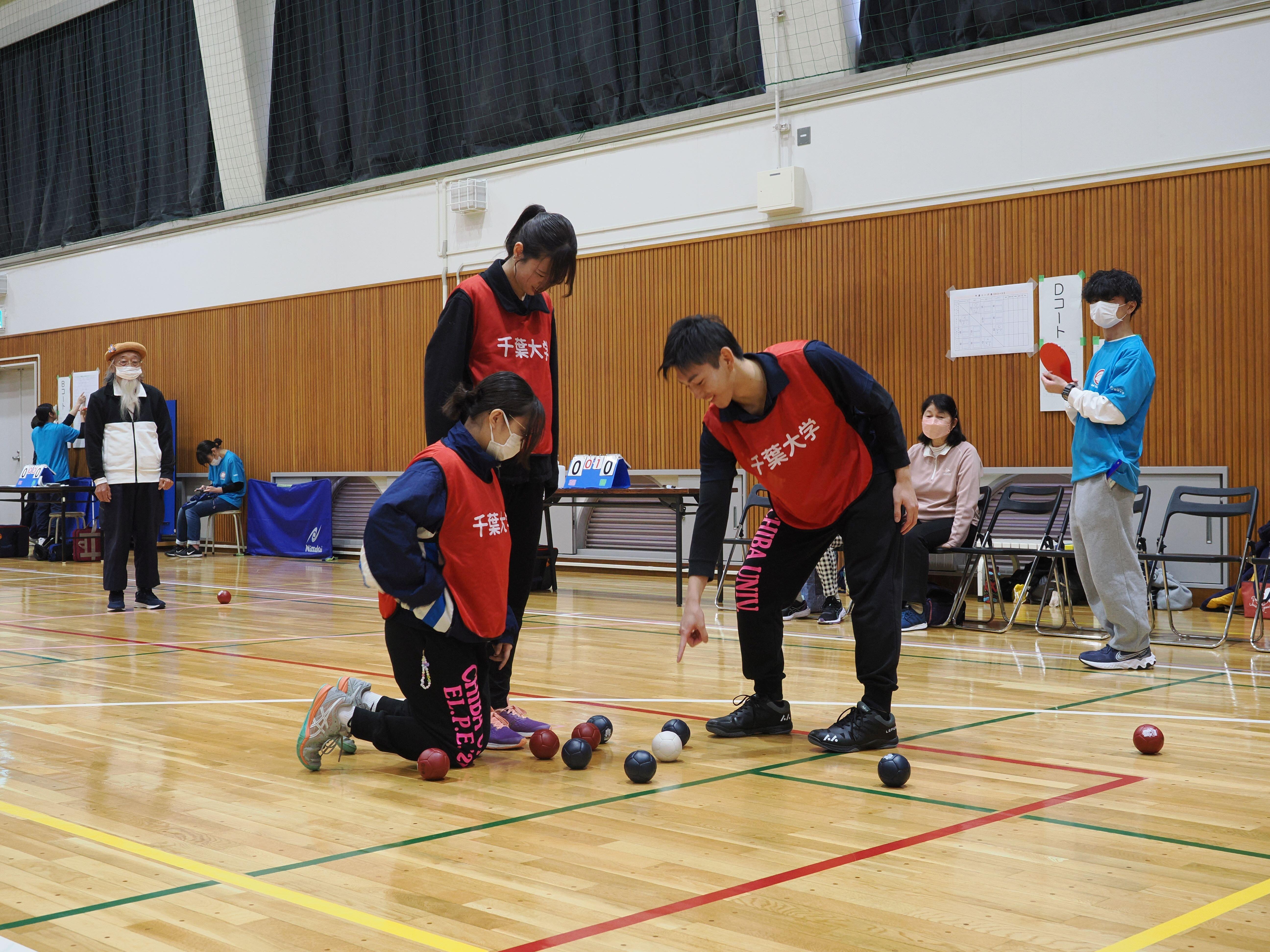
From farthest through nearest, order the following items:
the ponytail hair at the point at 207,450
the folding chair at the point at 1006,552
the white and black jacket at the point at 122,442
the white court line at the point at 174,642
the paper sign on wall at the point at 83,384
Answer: the paper sign on wall at the point at 83,384
the ponytail hair at the point at 207,450
the white and black jacket at the point at 122,442
the folding chair at the point at 1006,552
the white court line at the point at 174,642

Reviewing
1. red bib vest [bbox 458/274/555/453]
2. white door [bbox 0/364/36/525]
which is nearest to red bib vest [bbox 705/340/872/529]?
red bib vest [bbox 458/274/555/453]

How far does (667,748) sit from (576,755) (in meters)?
0.27

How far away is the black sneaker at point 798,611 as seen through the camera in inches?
300

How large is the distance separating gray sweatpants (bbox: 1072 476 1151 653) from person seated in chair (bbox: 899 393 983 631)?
5.57ft

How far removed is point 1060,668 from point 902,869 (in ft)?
10.5

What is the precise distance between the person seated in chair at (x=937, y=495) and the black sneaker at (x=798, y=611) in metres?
0.71

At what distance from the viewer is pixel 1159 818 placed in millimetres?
2795

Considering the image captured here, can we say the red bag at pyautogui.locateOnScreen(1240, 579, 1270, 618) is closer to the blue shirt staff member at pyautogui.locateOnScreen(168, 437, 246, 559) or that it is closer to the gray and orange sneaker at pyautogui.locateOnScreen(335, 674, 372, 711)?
the gray and orange sneaker at pyautogui.locateOnScreen(335, 674, 372, 711)

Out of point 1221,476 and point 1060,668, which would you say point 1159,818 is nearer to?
point 1060,668

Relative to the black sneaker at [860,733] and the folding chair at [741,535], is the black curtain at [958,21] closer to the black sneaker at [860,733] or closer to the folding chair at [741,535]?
the folding chair at [741,535]

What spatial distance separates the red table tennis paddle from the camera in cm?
534

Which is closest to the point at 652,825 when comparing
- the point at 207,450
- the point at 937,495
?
the point at 937,495

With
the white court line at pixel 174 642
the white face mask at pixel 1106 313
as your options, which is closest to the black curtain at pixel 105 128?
the white court line at pixel 174 642

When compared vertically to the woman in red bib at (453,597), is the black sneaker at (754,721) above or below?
below
